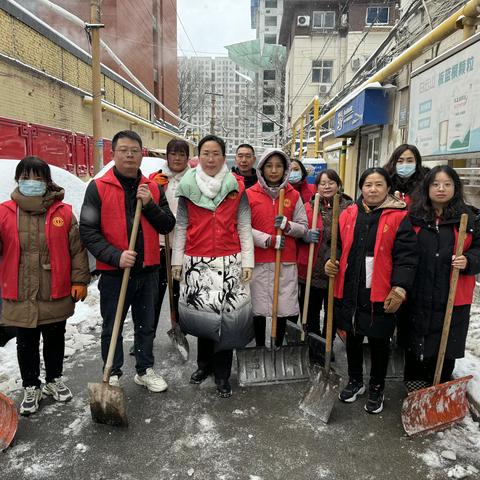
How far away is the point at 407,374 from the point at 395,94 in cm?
676

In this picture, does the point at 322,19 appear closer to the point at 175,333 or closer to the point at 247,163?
the point at 247,163

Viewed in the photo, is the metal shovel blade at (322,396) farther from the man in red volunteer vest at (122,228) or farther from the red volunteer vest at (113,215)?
the red volunteer vest at (113,215)

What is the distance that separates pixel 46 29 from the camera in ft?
32.4

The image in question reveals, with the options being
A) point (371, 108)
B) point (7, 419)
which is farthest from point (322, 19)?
point (7, 419)

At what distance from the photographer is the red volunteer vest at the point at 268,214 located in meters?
3.45

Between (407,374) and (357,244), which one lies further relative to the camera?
(407,374)

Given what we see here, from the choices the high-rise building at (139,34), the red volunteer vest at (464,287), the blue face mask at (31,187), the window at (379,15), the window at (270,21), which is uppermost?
the window at (270,21)

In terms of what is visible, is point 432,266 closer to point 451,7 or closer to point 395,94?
point 451,7

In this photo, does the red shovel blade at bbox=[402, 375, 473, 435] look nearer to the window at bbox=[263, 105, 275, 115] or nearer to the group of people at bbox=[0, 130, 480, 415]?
the group of people at bbox=[0, 130, 480, 415]

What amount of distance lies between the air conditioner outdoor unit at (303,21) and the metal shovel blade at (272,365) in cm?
3392

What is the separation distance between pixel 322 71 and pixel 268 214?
3186cm

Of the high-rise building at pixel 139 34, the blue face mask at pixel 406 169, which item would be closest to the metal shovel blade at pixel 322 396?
the blue face mask at pixel 406 169

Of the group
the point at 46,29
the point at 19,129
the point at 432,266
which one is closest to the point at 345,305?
the point at 432,266

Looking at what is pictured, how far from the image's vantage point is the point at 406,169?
347cm
